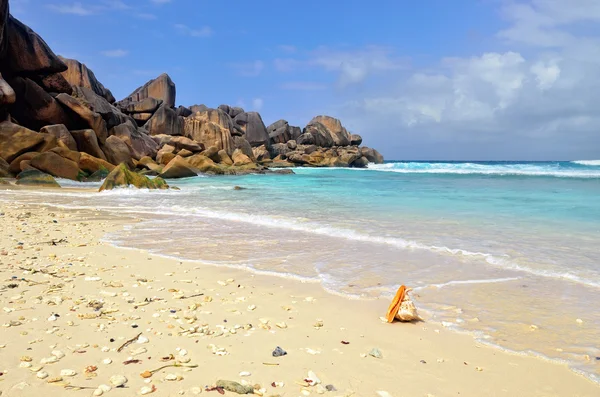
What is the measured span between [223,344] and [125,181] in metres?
15.6

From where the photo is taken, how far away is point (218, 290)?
418cm

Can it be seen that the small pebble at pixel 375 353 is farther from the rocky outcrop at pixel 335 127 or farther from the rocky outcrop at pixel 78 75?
the rocky outcrop at pixel 335 127

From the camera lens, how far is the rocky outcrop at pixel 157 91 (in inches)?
1944

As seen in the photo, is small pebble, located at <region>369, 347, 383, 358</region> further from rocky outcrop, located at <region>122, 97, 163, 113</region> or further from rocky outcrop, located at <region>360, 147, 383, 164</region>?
rocky outcrop, located at <region>360, 147, 383, 164</region>

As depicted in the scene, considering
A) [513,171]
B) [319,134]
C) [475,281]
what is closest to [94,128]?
[475,281]

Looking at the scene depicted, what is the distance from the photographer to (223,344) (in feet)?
9.37

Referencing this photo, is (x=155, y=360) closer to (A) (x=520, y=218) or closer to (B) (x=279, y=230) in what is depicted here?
(B) (x=279, y=230)

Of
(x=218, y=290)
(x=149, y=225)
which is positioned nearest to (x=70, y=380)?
(x=218, y=290)

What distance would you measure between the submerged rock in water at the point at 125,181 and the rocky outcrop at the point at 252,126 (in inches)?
1713

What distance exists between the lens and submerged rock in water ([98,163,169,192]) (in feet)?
53.4

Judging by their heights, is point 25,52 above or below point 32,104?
above

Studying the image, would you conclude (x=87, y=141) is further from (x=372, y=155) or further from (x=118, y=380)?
(x=372, y=155)

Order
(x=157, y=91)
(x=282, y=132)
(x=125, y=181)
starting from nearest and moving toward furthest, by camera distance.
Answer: (x=125, y=181), (x=157, y=91), (x=282, y=132)

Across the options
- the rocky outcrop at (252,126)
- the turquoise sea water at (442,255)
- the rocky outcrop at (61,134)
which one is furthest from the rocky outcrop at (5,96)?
the rocky outcrop at (252,126)
